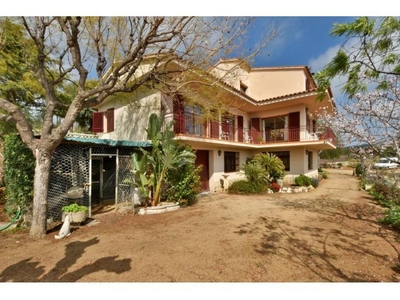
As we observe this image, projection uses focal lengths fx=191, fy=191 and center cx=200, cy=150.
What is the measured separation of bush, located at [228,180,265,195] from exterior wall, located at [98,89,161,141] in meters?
6.25

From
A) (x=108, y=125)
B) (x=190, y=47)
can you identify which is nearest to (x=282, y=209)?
(x=190, y=47)

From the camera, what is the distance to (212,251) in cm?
421

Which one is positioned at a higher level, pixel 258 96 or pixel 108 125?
pixel 258 96

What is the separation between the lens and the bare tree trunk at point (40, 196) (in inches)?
203

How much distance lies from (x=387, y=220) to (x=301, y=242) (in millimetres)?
3534

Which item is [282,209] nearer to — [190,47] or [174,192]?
[174,192]

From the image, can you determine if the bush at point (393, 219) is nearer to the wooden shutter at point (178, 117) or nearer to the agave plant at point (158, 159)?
the agave plant at point (158, 159)

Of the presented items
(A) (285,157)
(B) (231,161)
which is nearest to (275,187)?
(B) (231,161)

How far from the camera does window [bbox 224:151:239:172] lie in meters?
14.0

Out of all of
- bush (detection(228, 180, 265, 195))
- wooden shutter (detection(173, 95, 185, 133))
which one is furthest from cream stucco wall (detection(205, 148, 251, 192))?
wooden shutter (detection(173, 95, 185, 133))

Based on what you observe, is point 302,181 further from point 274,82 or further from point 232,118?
point 274,82

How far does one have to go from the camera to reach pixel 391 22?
3133 mm

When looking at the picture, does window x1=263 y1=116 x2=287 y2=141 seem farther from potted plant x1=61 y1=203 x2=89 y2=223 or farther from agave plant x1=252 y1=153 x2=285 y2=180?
potted plant x1=61 y1=203 x2=89 y2=223

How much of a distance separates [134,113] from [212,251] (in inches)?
360
